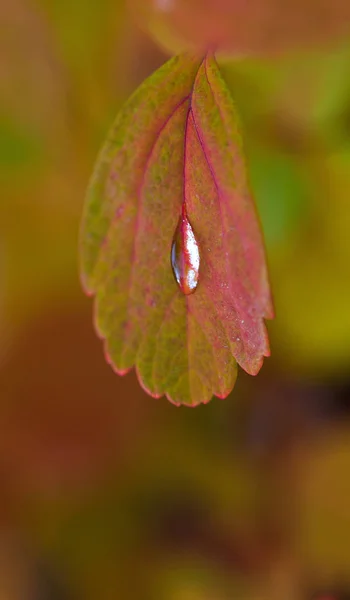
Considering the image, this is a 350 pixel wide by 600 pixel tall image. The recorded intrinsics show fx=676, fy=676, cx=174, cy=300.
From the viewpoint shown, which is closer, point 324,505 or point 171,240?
point 171,240

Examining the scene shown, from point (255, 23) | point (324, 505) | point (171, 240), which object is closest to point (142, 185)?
point (171, 240)

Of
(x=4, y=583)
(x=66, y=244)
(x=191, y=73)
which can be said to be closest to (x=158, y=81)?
(x=191, y=73)

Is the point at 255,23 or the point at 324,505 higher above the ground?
the point at 255,23

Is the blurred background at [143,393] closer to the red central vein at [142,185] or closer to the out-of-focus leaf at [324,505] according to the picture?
the out-of-focus leaf at [324,505]

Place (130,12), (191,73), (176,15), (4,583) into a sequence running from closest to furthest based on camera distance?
(191,73) → (176,15) → (130,12) → (4,583)

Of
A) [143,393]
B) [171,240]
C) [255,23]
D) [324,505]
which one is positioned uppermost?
[255,23]

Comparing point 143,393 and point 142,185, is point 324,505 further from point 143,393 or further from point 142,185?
point 142,185

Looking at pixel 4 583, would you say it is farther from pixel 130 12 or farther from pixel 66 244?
pixel 130 12
